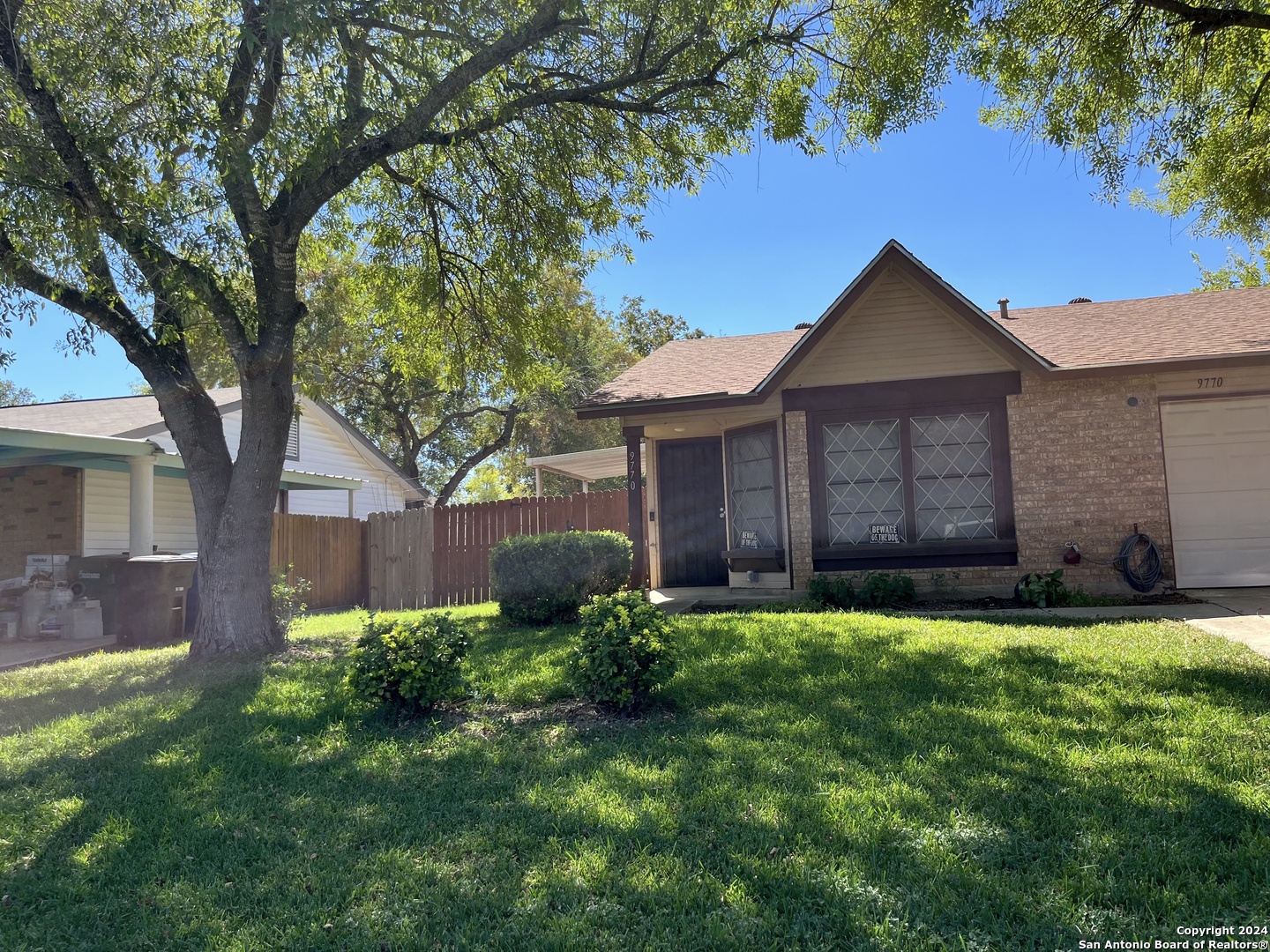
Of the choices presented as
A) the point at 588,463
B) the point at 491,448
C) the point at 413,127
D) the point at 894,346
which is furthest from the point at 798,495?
the point at 491,448

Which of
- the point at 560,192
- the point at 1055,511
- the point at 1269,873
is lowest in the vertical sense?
the point at 1269,873

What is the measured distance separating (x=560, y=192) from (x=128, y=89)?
5.09 metres

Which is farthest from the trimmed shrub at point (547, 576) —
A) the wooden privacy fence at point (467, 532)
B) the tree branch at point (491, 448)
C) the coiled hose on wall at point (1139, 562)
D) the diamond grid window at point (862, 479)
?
the tree branch at point (491, 448)

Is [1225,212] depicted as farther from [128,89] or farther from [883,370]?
[128,89]

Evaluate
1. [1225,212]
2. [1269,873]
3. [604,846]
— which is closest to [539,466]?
[1225,212]

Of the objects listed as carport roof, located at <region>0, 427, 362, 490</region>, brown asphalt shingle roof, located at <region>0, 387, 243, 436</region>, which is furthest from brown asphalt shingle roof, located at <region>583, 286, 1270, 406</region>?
brown asphalt shingle roof, located at <region>0, 387, 243, 436</region>

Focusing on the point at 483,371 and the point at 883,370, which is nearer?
the point at 883,370

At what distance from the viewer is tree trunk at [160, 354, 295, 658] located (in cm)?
824

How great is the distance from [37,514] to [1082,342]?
17.5 meters

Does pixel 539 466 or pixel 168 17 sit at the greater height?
pixel 168 17

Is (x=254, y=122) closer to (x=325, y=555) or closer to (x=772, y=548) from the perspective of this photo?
(x=772, y=548)

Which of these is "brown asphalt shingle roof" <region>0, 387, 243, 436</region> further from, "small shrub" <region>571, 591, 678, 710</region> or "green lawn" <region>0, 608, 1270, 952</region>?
"small shrub" <region>571, 591, 678, 710</region>

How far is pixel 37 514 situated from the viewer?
49.2 ft

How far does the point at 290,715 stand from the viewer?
20.0 feet
